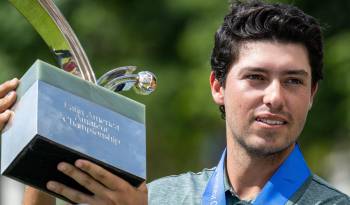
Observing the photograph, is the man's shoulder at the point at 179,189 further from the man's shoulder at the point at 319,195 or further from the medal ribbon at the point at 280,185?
the man's shoulder at the point at 319,195

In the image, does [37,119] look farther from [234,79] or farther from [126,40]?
[126,40]

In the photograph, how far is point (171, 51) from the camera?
7.64m

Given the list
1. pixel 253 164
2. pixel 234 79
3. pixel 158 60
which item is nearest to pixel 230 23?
pixel 234 79

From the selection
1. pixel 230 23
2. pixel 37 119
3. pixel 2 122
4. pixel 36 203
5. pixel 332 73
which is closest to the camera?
pixel 37 119

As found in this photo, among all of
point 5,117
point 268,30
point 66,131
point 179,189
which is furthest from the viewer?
point 179,189

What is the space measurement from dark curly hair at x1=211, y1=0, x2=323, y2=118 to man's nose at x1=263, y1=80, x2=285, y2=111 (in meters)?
0.17

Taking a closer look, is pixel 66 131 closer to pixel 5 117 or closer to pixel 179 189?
pixel 5 117

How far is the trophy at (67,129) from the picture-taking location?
3.24m

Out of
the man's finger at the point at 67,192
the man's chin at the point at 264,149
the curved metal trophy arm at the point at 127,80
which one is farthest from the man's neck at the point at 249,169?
the man's finger at the point at 67,192

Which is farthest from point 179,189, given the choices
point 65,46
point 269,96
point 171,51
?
point 171,51

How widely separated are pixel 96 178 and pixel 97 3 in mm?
4497

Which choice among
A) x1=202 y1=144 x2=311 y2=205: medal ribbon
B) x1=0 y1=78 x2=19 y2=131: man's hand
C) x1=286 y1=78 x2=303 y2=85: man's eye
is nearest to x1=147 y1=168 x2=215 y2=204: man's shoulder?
x1=202 y1=144 x2=311 y2=205: medal ribbon

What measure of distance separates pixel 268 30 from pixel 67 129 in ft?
2.91

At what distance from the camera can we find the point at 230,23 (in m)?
4.04
